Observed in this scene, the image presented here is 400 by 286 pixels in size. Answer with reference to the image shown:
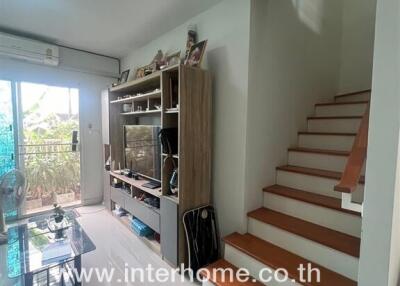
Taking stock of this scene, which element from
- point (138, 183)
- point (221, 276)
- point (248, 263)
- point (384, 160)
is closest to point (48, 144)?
point (138, 183)

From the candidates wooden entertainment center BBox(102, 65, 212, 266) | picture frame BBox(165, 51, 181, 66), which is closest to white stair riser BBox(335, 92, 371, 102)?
wooden entertainment center BBox(102, 65, 212, 266)

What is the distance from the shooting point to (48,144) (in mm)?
3400

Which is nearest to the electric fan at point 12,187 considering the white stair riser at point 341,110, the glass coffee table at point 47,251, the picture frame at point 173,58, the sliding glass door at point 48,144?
the glass coffee table at point 47,251

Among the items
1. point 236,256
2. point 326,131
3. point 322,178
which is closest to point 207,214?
point 236,256

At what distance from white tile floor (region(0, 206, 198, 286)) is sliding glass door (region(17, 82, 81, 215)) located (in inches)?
29.7

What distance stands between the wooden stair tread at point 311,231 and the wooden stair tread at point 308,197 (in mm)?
185

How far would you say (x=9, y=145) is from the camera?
3064 mm

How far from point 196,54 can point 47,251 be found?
218 centimetres

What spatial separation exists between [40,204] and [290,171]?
12.0ft

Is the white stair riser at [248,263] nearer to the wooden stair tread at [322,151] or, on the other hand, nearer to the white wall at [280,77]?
the white wall at [280,77]

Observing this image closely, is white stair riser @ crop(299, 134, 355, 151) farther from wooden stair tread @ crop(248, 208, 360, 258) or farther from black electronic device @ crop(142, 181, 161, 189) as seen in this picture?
black electronic device @ crop(142, 181, 161, 189)

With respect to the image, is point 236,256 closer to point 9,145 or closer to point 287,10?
point 287,10

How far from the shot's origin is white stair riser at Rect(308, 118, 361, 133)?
249 cm

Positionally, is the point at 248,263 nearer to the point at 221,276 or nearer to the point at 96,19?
the point at 221,276
